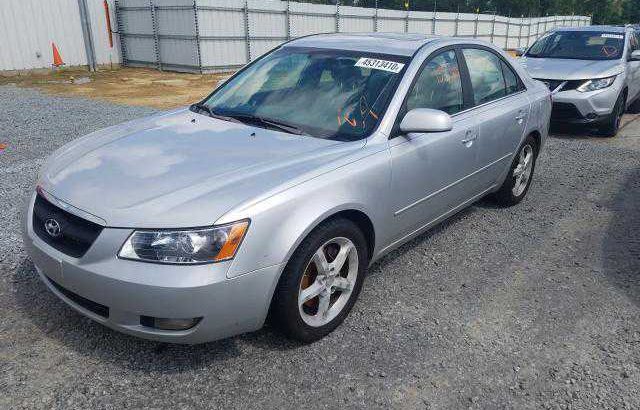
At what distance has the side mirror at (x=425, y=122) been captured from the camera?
10.0 ft

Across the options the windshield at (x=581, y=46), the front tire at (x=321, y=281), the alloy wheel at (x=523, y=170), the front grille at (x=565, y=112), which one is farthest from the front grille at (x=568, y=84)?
the front tire at (x=321, y=281)

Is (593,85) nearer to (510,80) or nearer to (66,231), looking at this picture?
(510,80)

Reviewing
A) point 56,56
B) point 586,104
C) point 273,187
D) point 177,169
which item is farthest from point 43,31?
point 273,187

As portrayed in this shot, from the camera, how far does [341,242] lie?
9.52ft

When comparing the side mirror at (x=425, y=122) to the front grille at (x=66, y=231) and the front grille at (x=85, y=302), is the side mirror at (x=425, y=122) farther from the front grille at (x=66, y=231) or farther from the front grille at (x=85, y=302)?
the front grille at (x=85, y=302)

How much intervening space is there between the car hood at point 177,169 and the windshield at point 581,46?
7.64 meters

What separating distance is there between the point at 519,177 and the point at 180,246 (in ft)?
12.8

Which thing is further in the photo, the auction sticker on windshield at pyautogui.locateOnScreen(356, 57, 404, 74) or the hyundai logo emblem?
the auction sticker on windshield at pyautogui.locateOnScreen(356, 57, 404, 74)

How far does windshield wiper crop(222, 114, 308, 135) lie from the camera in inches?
127

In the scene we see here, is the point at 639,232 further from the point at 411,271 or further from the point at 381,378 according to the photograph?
the point at 381,378

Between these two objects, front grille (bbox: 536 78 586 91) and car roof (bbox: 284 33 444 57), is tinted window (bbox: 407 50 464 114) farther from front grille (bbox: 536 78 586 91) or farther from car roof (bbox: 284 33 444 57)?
front grille (bbox: 536 78 586 91)

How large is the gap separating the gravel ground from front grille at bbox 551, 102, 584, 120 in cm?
406

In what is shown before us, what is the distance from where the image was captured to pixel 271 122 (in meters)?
3.35

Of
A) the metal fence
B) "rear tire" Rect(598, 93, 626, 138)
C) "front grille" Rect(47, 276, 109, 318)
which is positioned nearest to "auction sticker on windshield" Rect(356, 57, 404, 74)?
"front grille" Rect(47, 276, 109, 318)
